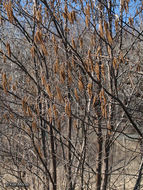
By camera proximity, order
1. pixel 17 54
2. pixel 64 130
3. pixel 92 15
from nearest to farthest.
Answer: pixel 92 15 < pixel 17 54 < pixel 64 130

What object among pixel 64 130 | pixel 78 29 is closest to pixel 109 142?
pixel 64 130

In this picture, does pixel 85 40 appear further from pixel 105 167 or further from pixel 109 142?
pixel 105 167

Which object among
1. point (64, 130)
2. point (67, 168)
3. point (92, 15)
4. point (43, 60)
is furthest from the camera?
point (64, 130)

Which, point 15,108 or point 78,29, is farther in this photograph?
point 15,108

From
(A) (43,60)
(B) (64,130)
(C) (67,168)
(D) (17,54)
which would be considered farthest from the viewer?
(B) (64,130)

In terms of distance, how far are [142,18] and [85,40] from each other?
0.73m

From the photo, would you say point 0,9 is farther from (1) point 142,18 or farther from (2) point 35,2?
(1) point 142,18

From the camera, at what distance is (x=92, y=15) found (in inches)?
105

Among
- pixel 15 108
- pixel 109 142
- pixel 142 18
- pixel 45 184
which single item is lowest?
pixel 45 184

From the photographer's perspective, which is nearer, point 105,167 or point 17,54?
point 105,167

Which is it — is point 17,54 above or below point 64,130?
above

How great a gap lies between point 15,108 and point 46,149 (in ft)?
2.29

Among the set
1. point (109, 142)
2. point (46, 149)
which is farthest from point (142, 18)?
point (46, 149)

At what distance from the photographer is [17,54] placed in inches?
133
